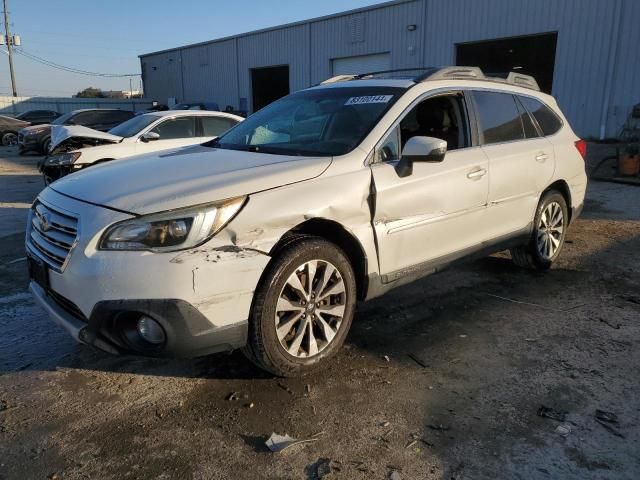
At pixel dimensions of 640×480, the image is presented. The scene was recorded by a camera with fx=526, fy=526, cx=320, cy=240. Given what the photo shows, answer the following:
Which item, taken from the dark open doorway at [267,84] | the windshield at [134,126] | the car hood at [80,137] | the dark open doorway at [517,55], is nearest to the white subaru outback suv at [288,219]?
the car hood at [80,137]

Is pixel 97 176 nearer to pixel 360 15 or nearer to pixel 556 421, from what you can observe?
pixel 556 421

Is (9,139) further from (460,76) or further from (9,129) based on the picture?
(460,76)

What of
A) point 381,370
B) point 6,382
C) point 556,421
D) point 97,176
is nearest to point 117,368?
point 6,382

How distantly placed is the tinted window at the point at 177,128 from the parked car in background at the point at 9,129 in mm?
18199

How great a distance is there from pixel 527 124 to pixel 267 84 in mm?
26905

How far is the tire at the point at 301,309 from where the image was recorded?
2861 mm

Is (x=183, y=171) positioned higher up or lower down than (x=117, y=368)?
higher up

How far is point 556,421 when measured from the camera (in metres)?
2.72

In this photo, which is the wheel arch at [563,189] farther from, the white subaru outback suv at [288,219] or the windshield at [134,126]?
the windshield at [134,126]

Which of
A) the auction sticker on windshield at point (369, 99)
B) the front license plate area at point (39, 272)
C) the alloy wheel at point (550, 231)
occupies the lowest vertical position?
the alloy wheel at point (550, 231)

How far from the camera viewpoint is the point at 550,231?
5.16m

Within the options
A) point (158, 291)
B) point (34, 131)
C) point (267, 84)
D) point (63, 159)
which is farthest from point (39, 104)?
point (158, 291)

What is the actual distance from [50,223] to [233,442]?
5.17ft

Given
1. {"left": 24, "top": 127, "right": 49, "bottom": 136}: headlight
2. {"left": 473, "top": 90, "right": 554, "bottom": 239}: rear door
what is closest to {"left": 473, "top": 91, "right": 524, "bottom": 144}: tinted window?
{"left": 473, "top": 90, "right": 554, "bottom": 239}: rear door
